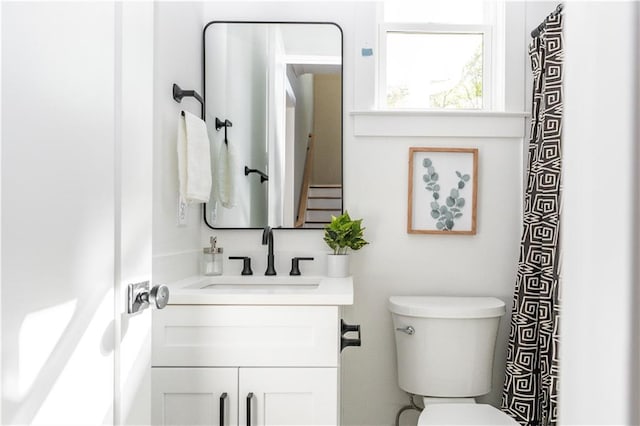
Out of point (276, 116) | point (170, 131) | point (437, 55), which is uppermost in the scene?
point (437, 55)

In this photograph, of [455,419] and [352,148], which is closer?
[455,419]

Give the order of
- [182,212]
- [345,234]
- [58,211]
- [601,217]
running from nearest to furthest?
[601,217] < [58,211] < [182,212] < [345,234]

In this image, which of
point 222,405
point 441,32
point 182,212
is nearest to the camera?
point 222,405

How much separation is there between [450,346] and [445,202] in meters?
0.59

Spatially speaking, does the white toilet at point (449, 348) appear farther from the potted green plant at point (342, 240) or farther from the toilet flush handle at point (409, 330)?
the potted green plant at point (342, 240)

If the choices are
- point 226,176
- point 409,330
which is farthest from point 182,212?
point 409,330

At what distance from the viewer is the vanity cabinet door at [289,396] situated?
1449 mm

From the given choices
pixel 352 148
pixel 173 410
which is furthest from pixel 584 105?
pixel 352 148

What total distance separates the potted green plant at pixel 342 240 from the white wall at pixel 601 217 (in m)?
1.60

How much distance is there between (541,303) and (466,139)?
71cm

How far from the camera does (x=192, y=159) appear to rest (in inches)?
68.1

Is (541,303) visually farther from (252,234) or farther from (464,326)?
(252,234)

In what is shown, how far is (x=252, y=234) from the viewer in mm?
2145

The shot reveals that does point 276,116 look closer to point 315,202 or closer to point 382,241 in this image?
point 315,202
